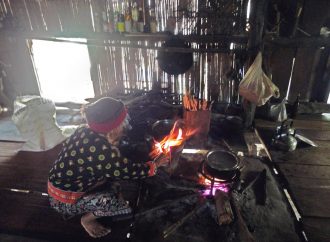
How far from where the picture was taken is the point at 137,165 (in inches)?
137

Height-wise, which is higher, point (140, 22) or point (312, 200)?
point (140, 22)

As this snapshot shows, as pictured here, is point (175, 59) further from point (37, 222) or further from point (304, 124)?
point (37, 222)

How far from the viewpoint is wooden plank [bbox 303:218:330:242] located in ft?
11.3

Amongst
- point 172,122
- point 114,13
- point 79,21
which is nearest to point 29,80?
point 79,21

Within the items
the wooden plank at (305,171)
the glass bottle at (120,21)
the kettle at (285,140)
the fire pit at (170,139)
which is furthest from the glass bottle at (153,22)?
the wooden plank at (305,171)

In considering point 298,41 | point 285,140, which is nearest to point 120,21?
point 298,41

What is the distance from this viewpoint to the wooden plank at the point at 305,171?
4.61 metres

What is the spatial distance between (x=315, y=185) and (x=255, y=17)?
3441mm

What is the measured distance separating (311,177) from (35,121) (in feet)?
19.1

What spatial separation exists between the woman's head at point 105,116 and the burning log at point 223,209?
70.5 inches

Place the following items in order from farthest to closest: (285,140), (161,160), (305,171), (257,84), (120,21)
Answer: (120,21), (285,140), (257,84), (305,171), (161,160)

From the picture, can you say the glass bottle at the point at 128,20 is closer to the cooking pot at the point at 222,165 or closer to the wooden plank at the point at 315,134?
the cooking pot at the point at 222,165

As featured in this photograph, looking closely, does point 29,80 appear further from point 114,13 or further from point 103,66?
point 114,13

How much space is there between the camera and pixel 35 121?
5.70 metres
